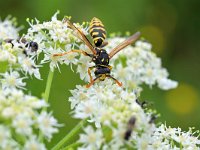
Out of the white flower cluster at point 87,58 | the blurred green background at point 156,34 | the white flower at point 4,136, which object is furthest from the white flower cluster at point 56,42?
the blurred green background at point 156,34

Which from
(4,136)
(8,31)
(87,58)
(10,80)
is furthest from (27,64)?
(8,31)

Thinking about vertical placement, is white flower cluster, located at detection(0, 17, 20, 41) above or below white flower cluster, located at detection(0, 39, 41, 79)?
above

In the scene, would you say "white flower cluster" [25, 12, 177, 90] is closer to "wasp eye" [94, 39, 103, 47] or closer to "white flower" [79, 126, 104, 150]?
"wasp eye" [94, 39, 103, 47]

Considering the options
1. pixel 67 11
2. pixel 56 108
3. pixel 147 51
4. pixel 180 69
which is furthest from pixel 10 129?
pixel 180 69

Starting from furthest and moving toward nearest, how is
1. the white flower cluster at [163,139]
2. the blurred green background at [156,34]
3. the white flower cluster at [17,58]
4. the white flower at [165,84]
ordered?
the blurred green background at [156,34]
the white flower at [165,84]
the white flower cluster at [17,58]
the white flower cluster at [163,139]

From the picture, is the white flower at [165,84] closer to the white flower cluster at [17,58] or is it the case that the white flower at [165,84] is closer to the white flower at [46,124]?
the white flower cluster at [17,58]

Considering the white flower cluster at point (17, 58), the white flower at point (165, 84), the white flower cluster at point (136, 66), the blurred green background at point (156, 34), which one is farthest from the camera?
the blurred green background at point (156, 34)

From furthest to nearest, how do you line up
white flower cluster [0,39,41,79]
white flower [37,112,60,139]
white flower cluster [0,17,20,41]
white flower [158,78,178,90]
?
white flower [158,78,178,90]
white flower cluster [0,17,20,41]
white flower cluster [0,39,41,79]
white flower [37,112,60,139]

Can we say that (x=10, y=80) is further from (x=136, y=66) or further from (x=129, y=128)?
(x=136, y=66)

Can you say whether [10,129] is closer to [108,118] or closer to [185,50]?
[108,118]

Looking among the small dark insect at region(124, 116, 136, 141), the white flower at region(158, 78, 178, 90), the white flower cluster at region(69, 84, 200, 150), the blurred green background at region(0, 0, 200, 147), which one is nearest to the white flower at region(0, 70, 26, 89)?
the white flower cluster at region(69, 84, 200, 150)
